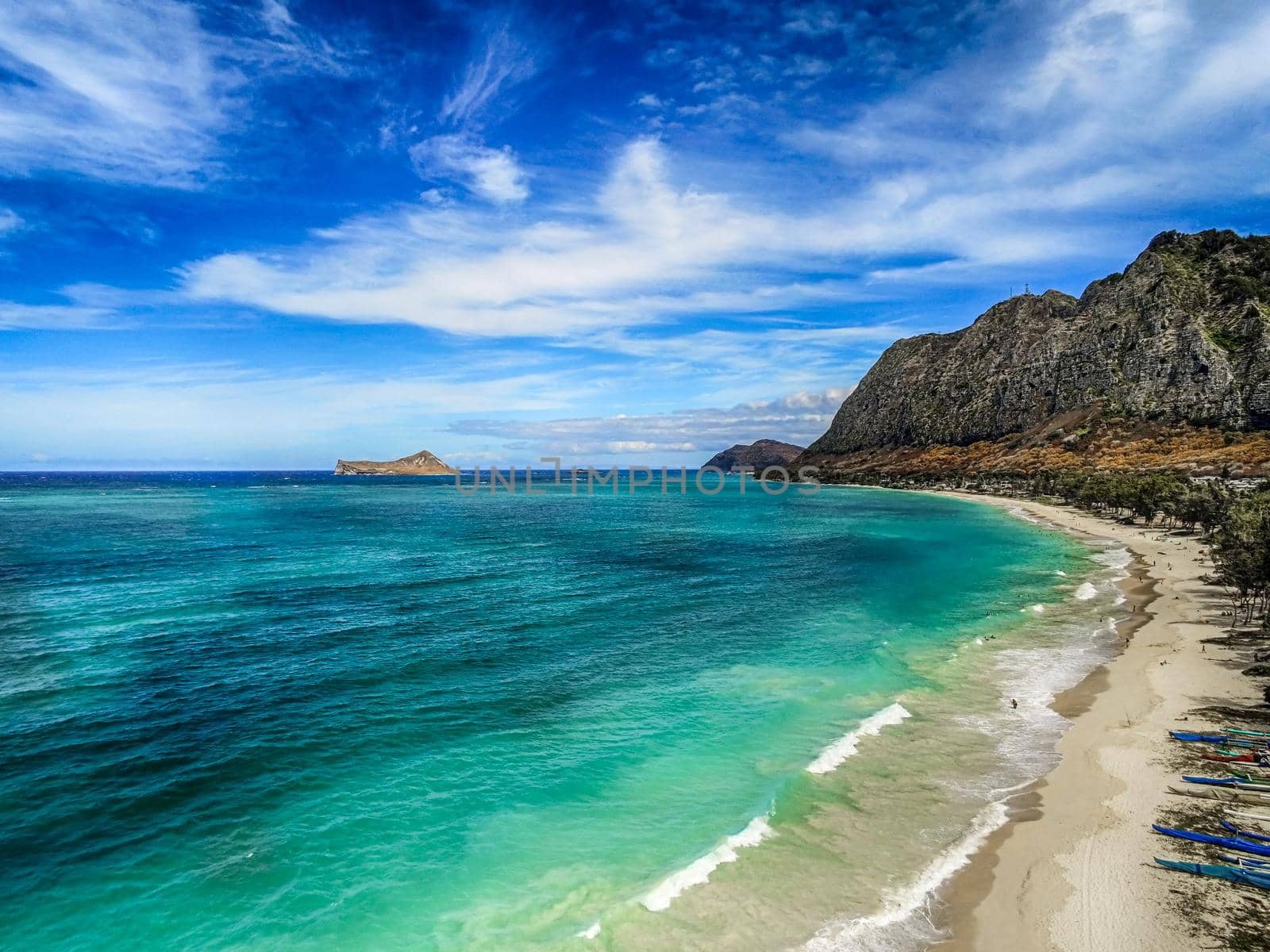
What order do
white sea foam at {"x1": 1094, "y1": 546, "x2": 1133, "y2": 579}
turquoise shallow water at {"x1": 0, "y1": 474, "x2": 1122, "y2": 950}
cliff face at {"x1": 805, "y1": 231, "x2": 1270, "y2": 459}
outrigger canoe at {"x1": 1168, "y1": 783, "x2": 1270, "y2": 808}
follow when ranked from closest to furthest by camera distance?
turquoise shallow water at {"x1": 0, "y1": 474, "x2": 1122, "y2": 950}
outrigger canoe at {"x1": 1168, "y1": 783, "x2": 1270, "y2": 808}
white sea foam at {"x1": 1094, "y1": 546, "x2": 1133, "y2": 579}
cliff face at {"x1": 805, "y1": 231, "x2": 1270, "y2": 459}

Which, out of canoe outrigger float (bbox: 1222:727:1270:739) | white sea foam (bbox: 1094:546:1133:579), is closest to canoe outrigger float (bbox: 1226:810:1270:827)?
canoe outrigger float (bbox: 1222:727:1270:739)

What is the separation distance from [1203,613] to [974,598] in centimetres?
1361

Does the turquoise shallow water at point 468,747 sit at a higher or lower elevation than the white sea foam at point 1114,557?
lower

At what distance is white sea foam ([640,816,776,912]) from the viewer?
653 inches

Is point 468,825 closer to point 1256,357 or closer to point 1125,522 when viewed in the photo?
point 1125,522

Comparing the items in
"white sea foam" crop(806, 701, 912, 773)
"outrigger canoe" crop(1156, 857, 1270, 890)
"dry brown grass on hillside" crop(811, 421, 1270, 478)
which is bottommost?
"white sea foam" crop(806, 701, 912, 773)

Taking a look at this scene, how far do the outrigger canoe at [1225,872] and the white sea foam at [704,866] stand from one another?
1015cm

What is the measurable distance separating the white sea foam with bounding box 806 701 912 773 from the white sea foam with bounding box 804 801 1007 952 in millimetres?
5671

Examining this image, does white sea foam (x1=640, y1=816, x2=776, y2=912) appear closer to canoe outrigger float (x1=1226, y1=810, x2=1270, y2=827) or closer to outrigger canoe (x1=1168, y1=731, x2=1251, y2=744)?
canoe outrigger float (x1=1226, y1=810, x2=1270, y2=827)

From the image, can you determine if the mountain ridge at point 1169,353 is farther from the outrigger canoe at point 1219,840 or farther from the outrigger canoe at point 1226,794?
the outrigger canoe at point 1219,840

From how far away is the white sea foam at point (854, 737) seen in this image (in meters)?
23.5

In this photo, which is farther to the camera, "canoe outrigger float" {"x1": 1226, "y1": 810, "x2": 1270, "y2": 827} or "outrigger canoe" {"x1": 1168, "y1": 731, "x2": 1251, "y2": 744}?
"outrigger canoe" {"x1": 1168, "y1": 731, "x2": 1251, "y2": 744}

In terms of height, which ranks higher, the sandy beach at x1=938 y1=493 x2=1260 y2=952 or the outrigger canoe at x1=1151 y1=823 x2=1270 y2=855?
the outrigger canoe at x1=1151 y1=823 x2=1270 y2=855

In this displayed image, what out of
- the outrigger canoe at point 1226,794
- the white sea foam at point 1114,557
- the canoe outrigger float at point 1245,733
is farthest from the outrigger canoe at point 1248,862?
the white sea foam at point 1114,557
